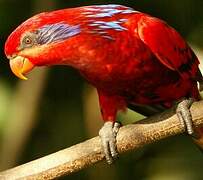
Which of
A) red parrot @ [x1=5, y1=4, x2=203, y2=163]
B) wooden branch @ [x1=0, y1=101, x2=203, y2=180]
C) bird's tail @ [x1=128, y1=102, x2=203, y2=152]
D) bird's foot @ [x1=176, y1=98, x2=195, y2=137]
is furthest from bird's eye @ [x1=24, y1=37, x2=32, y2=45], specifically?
bird's tail @ [x1=128, y1=102, x2=203, y2=152]

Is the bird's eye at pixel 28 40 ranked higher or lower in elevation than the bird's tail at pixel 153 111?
higher

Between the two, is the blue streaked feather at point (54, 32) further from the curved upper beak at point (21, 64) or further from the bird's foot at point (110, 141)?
the bird's foot at point (110, 141)

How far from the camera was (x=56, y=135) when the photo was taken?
3131mm

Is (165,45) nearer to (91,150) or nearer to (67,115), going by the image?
(91,150)

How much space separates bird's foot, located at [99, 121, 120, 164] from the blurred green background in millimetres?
705

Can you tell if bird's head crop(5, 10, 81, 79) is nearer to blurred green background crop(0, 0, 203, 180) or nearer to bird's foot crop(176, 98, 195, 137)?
bird's foot crop(176, 98, 195, 137)

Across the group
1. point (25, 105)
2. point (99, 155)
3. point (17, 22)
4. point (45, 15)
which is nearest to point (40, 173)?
point (99, 155)

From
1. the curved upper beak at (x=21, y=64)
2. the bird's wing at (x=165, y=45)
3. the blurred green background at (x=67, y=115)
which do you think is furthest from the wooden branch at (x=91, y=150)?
the blurred green background at (x=67, y=115)

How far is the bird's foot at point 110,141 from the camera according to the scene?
81.5 inches

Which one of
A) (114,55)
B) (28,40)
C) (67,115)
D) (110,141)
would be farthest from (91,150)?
(67,115)

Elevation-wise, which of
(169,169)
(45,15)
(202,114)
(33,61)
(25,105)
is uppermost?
(45,15)

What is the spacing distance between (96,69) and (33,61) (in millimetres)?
230

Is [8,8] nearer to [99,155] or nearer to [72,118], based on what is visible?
[72,118]

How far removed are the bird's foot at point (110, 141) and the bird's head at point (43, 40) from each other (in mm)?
373
